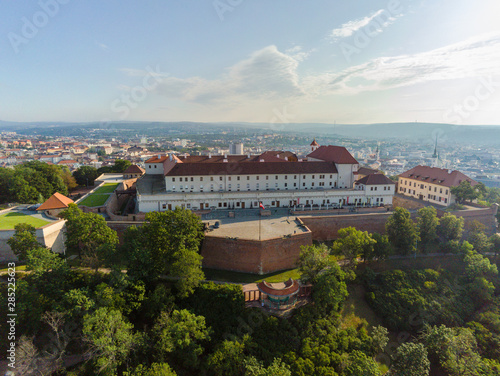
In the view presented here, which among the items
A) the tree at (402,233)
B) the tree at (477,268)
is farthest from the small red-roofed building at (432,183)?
the tree at (402,233)

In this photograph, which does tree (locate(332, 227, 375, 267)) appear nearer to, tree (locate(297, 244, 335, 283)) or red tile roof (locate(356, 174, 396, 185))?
tree (locate(297, 244, 335, 283))

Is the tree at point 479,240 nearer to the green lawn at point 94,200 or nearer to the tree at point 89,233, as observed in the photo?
the tree at point 89,233

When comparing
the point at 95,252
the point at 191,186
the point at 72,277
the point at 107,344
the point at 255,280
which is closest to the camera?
the point at 107,344

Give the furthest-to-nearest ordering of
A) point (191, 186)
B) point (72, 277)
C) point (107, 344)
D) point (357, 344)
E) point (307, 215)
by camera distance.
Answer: point (191, 186), point (307, 215), point (72, 277), point (357, 344), point (107, 344)

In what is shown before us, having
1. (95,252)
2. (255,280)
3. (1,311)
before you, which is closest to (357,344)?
(255,280)

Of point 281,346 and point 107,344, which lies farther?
point 281,346

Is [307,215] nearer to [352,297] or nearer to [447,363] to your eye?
[352,297]

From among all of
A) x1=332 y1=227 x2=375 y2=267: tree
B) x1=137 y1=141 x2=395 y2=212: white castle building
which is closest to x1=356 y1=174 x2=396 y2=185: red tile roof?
x1=137 y1=141 x2=395 y2=212: white castle building

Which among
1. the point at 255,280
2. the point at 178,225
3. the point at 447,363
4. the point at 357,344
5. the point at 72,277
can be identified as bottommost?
the point at 447,363

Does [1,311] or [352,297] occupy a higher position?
[1,311]
